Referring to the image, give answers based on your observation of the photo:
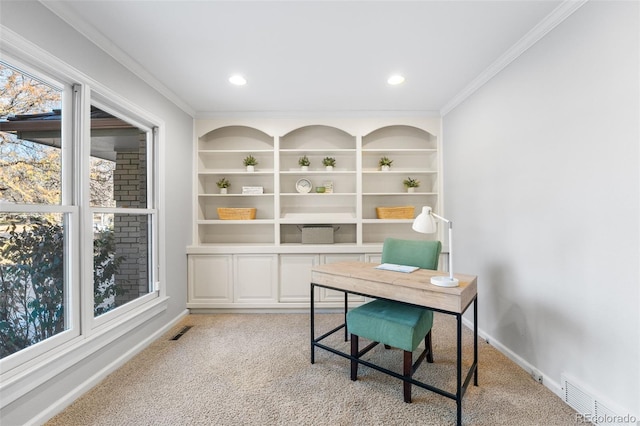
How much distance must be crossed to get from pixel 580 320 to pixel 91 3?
3.55m

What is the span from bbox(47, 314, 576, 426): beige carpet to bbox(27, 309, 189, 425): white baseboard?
4 centimetres

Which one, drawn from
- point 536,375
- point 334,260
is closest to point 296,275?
point 334,260

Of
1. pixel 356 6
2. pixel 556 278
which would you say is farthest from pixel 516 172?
pixel 356 6

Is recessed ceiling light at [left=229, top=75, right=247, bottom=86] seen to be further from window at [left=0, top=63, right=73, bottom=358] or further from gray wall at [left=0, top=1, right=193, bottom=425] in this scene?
window at [left=0, top=63, right=73, bottom=358]

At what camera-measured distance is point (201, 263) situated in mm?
3205

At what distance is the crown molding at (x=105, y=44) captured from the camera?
1622 millimetres

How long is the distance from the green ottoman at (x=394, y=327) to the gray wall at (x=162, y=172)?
1860 millimetres

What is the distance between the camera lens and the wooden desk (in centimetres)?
148

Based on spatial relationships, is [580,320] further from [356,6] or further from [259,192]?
[259,192]

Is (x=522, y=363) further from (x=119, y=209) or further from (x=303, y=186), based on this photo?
(x=119, y=209)

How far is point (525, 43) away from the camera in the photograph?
1939 mm

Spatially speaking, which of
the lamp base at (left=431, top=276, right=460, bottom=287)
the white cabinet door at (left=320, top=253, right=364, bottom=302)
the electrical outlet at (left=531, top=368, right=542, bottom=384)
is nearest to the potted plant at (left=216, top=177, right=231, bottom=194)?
the white cabinet door at (left=320, top=253, right=364, bottom=302)

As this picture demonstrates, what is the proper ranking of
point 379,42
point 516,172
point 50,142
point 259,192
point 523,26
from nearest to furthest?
1. point 50,142
2. point 523,26
3. point 379,42
4. point 516,172
5. point 259,192

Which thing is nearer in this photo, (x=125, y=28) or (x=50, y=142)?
(x=50, y=142)
